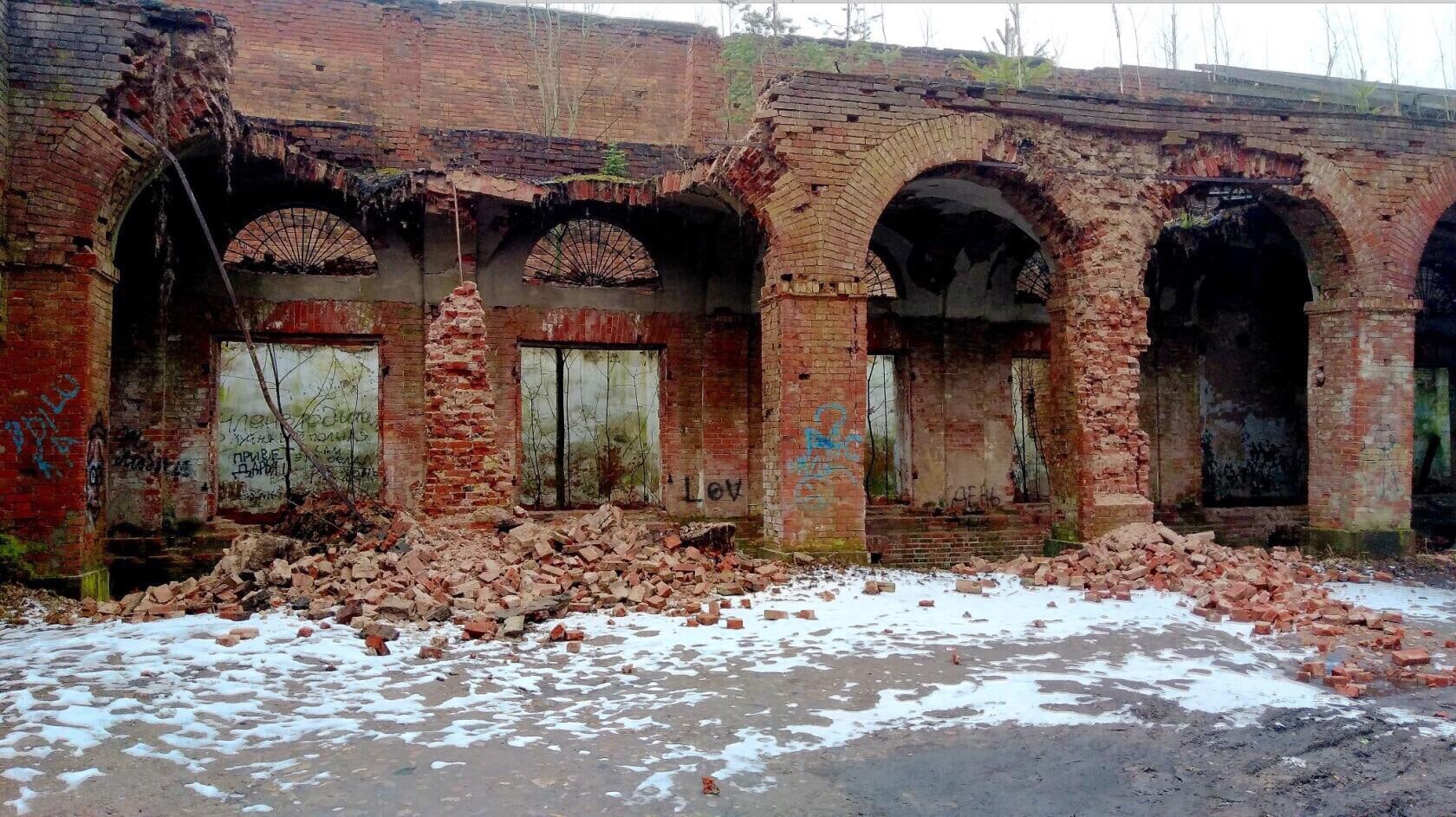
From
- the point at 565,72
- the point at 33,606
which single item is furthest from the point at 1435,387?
the point at 33,606

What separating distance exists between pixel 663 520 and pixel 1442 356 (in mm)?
14114

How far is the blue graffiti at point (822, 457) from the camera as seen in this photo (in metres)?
10.2

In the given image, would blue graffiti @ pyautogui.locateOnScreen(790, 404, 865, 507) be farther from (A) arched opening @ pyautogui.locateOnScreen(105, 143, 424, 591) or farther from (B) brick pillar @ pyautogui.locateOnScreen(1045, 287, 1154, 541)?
(A) arched opening @ pyautogui.locateOnScreen(105, 143, 424, 591)

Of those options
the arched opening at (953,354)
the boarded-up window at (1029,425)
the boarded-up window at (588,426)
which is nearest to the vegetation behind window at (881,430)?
the arched opening at (953,354)

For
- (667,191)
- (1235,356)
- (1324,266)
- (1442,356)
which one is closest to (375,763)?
(667,191)

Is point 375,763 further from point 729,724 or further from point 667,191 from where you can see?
point 667,191

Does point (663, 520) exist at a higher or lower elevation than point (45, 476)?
lower

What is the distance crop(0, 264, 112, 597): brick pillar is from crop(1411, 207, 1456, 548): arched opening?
55.3 ft

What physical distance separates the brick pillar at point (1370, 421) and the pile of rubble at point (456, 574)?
295 inches

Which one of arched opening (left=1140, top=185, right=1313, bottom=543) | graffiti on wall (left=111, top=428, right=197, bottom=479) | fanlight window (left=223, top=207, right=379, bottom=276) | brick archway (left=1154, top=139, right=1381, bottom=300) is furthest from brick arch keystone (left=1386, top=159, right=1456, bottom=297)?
graffiti on wall (left=111, top=428, right=197, bottom=479)

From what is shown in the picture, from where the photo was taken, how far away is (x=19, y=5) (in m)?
8.51

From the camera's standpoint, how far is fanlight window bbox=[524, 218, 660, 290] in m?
12.5

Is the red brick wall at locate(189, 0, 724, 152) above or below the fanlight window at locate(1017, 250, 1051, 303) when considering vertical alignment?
above

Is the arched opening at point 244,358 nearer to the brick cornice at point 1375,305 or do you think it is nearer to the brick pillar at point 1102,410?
the brick pillar at point 1102,410
